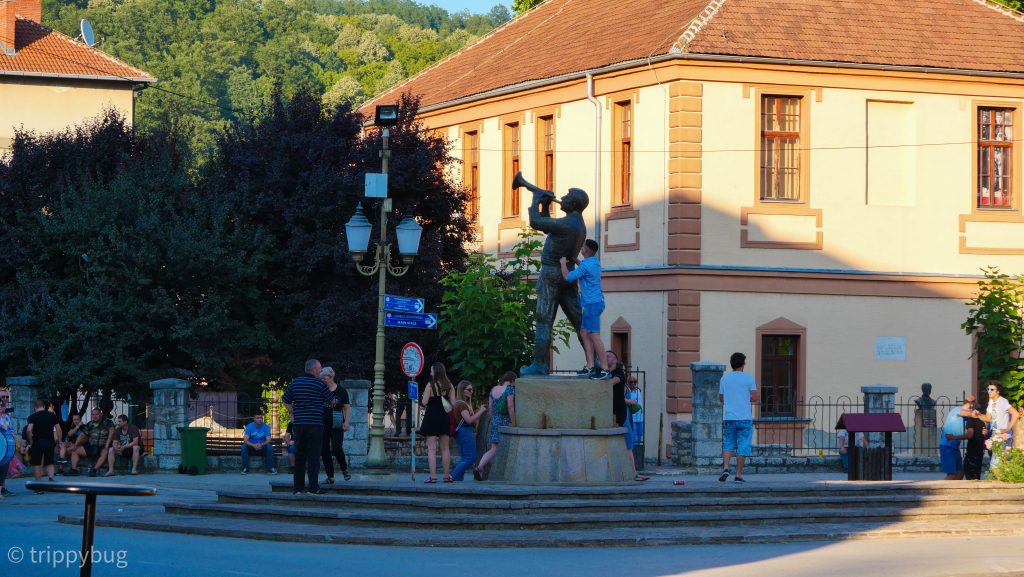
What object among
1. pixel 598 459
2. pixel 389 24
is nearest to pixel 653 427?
pixel 598 459

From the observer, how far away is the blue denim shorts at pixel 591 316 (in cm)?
1980

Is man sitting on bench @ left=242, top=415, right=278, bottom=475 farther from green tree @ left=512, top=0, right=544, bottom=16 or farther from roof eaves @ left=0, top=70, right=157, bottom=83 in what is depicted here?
roof eaves @ left=0, top=70, right=157, bottom=83

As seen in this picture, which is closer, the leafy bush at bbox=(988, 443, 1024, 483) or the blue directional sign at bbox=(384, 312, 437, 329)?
the leafy bush at bbox=(988, 443, 1024, 483)

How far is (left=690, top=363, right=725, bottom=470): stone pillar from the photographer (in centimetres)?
2634

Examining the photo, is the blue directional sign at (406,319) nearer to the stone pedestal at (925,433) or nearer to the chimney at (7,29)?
the stone pedestal at (925,433)

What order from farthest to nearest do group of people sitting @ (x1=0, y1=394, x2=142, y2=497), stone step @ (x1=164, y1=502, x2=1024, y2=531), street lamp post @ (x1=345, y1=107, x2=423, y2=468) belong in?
group of people sitting @ (x1=0, y1=394, x2=142, y2=497), street lamp post @ (x1=345, y1=107, x2=423, y2=468), stone step @ (x1=164, y1=502, x2=1024, y2=531)

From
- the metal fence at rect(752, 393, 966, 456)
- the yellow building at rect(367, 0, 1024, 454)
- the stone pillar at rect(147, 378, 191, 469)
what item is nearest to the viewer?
the stone pillar at rect(147, 378, 191, 469)

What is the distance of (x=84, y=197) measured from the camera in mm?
30266

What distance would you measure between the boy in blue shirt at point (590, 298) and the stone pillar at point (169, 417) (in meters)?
9.48

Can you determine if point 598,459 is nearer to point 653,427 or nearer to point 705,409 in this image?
point 705,409

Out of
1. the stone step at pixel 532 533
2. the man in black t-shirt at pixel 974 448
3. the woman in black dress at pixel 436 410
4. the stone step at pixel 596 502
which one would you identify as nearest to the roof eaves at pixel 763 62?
the man in black t-shirt at pixel 974 448

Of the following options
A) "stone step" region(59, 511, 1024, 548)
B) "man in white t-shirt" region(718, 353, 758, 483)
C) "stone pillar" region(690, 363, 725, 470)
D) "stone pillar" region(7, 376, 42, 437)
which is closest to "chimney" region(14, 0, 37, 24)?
"stone pillar" region(7, 376, 42, 437)

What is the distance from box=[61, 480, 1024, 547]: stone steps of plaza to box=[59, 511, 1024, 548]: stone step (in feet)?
0.04

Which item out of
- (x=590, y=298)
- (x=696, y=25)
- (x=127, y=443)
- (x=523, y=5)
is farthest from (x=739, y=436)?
(x=523, y=5)
